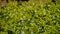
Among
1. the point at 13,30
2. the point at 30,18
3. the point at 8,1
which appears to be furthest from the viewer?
the point at 8,1

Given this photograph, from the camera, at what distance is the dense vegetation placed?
3.59 meters

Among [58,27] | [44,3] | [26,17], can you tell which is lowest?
[58,27]

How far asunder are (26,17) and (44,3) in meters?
0.69

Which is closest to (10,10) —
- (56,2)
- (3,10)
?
(3,10)

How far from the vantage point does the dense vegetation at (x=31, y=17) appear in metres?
3.59

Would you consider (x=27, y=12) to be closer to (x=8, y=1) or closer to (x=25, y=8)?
(x=25, y=8)

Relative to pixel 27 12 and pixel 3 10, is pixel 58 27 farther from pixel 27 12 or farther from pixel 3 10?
pixel 3 10

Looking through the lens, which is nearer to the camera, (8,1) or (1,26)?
(1,26)

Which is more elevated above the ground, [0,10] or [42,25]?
[0,10]

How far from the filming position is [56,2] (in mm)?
4277

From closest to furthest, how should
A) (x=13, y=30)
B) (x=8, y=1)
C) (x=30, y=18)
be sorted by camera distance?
1. (x=13, y=30)
2. (x=30, y=18)
3. (x=8, y=1)

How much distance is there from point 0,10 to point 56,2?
1.51m

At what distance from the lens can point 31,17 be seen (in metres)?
3.89

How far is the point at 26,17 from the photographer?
3893 mm
